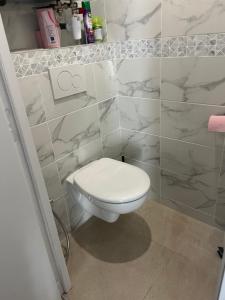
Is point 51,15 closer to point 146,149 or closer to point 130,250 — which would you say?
point 146,149

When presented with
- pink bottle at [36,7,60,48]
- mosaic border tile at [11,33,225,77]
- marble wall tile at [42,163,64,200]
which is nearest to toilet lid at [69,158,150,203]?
marble wall tile at [42,163,64,200]

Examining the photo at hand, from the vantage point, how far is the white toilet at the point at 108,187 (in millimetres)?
1209

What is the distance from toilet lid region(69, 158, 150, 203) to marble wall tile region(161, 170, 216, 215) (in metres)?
0.41

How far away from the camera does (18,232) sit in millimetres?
881

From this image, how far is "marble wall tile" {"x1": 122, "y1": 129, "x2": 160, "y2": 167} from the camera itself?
1.67 metres

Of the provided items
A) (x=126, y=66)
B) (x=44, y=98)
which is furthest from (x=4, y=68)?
→ (x=126, y=66)

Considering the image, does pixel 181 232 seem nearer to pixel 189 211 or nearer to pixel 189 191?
pixel 189 211

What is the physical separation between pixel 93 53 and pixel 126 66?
0.25 m

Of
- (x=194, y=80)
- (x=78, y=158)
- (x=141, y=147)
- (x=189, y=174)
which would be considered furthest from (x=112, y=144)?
(x=194, y=80)

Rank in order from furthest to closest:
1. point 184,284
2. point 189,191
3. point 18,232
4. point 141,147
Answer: point 141,147
point 189,191
point 184,284
point 18,232

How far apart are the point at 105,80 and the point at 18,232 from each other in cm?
109

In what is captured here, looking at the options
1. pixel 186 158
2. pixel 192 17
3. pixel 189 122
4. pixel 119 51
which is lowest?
pixel 186 158

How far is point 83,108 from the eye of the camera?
4.79 feet

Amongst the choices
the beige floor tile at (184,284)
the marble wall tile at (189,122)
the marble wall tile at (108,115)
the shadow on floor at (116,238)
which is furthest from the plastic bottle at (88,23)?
the beige floor tile at (184,284)
